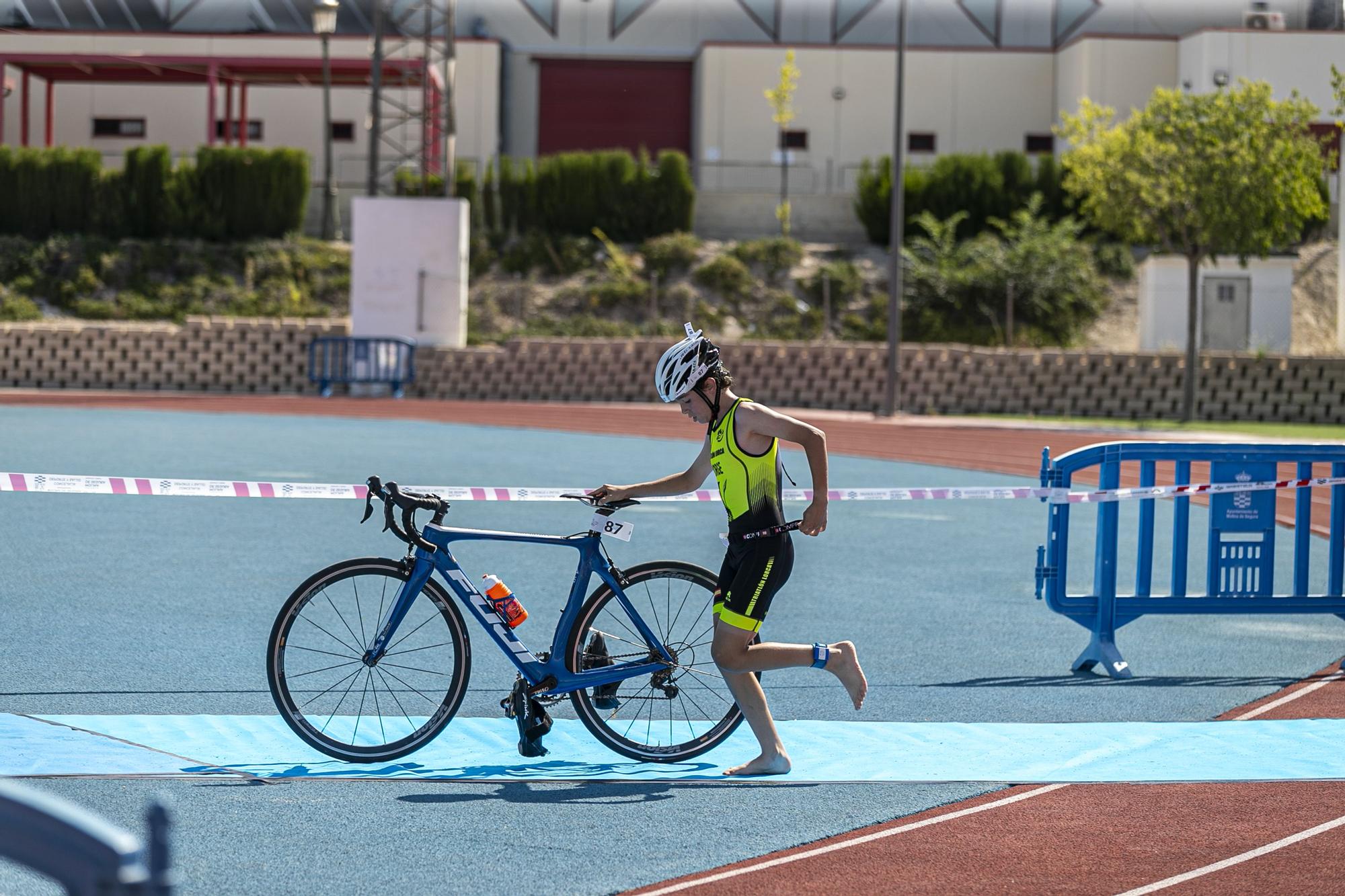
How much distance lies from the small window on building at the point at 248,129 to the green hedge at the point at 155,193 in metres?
4.13

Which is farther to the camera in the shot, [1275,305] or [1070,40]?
[1070,40]

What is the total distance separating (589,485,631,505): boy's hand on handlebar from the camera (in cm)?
640

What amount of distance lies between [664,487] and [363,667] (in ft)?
4.90

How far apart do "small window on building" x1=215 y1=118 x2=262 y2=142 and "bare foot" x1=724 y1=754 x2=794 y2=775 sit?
157 feet

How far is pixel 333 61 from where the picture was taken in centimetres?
4653

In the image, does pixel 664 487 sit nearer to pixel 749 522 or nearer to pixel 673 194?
pixel 749 522

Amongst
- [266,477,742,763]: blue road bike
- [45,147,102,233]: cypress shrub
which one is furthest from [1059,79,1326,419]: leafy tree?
[45,147,102,233]: cypress shrub

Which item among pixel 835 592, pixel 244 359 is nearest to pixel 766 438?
pixel 835 592

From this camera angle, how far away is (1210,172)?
97.4 feet

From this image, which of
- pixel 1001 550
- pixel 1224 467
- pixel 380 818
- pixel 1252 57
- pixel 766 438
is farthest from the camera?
pixel 1252 57

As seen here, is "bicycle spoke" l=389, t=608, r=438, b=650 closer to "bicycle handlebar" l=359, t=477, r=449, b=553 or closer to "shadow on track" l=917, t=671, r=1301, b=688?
"bicycle handlebar" l=359, t=477, r=449, b=553

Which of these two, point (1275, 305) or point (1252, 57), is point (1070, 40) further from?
Result: point (1275, 305)

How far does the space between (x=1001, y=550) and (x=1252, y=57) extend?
3724 centimetres

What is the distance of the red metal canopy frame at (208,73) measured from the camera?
46781 millimetres
